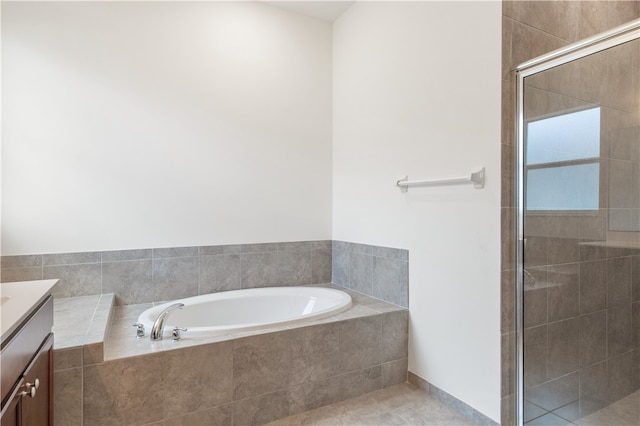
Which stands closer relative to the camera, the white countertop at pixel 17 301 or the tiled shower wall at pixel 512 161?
the white countertop at pixel 17 301

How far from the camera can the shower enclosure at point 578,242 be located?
175 cm

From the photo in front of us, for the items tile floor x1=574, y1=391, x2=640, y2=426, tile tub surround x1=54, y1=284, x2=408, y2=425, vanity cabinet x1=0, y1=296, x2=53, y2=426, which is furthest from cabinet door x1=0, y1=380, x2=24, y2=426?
tile floor x1=574, y1=391, x2=640, y2=426

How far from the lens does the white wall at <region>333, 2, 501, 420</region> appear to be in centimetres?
185

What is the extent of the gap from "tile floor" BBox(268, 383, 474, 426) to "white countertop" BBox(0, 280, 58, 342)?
1.27 m

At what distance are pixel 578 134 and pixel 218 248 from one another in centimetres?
235

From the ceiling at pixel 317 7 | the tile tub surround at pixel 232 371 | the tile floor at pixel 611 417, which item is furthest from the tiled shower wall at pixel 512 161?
the ceiling at pixel 317 7

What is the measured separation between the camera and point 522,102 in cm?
182

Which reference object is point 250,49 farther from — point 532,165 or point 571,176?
point 571,176

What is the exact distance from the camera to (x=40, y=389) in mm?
1229

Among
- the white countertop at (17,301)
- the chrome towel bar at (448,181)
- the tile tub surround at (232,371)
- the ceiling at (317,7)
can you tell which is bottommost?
the tile tub surround at (232,371)

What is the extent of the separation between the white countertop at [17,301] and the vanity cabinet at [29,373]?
34 mm

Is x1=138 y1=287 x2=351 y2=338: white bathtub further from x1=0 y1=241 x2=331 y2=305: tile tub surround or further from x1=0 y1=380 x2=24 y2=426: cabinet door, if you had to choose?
x1=0 y1=380 x2=24 y2=426: cabinet door

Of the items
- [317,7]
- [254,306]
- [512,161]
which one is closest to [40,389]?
[254,306]

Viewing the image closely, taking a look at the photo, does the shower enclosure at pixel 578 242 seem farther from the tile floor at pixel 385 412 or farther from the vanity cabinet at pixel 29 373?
the vanity cabinet at pixel 29 373
